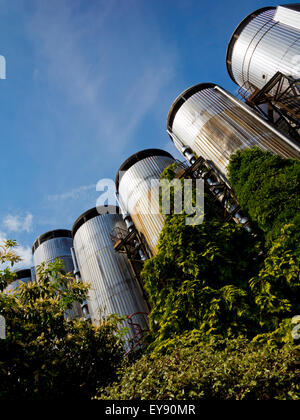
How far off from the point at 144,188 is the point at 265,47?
1277cm

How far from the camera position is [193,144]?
59.9 feet

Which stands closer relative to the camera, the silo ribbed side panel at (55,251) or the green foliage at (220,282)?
the green foliage at (220,282)

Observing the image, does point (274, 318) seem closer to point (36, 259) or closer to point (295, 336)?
point (295, 336)

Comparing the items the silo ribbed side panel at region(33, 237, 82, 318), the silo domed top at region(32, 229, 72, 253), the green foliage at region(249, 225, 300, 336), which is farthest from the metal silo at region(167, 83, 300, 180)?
the silo domed top at region(32, 229, 72, 253)

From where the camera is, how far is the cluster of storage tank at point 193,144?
614 inches

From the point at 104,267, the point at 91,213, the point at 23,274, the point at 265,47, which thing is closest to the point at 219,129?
the point at 265,47

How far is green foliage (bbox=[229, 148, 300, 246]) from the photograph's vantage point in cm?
1005

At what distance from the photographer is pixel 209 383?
16.4ft

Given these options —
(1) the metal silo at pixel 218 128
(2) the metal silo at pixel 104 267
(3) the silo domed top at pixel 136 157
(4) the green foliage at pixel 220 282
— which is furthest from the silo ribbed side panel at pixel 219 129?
(2) the metal silo at pixel 104 267

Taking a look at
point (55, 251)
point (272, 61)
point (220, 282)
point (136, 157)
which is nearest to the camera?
point (220, 282)

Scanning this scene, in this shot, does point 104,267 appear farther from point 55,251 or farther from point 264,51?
point 264,51

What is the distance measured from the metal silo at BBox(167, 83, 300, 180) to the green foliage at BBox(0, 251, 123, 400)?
1099 centimetres

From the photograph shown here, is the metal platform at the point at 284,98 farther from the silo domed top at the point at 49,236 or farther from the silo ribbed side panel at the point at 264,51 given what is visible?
the silo domed top at the point at 49,236
